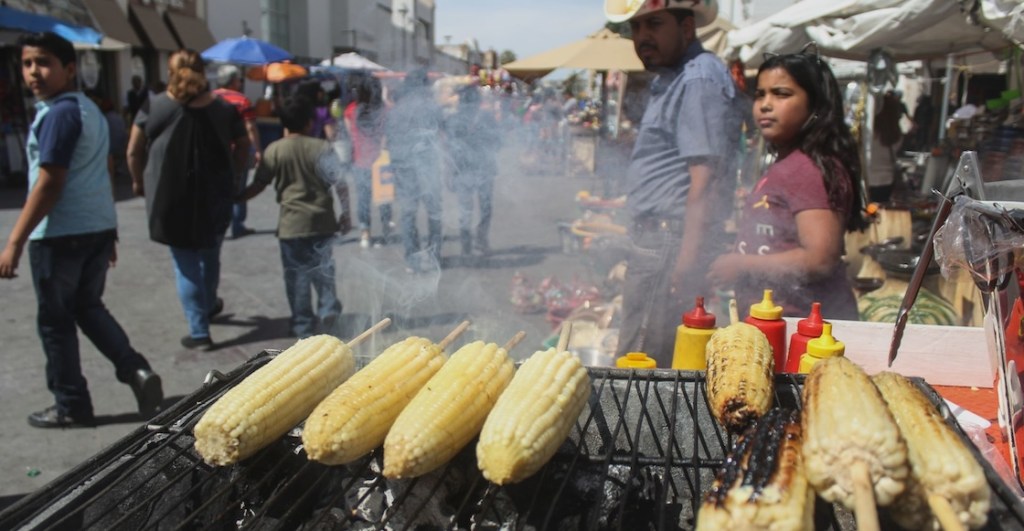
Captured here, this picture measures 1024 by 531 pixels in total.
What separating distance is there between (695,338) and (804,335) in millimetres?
365

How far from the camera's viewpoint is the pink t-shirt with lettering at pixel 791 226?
298 cm

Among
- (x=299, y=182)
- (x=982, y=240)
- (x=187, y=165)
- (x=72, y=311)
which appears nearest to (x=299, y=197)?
(x=299, y=182)

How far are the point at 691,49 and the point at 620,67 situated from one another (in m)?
7.62

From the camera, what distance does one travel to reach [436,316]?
6824 mm

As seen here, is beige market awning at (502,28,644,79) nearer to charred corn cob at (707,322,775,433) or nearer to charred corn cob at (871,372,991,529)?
charred corn cob at (707,322,775,433)

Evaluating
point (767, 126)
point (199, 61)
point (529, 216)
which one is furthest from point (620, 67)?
point (767, 126)

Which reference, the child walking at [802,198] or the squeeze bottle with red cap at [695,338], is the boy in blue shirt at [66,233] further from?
the child walking at [802,198]

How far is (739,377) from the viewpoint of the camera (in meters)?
1.75

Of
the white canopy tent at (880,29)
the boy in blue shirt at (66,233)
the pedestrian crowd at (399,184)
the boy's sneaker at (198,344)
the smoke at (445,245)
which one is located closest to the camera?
the pedestrian crowd at (399,184)

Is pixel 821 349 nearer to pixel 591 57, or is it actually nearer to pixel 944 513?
pixel 944 513

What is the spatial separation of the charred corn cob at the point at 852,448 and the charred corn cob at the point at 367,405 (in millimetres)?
959

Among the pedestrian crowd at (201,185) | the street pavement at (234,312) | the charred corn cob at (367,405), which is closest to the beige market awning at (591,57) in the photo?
the street pavement at (234,312)

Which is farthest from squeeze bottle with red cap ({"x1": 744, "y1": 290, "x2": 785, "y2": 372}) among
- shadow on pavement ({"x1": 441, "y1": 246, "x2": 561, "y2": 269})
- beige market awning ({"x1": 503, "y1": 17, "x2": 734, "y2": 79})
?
beige market awning ({"x1": 503, "y1": 17, "x2": 734, "y2": 79})

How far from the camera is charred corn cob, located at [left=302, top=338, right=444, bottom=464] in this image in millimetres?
1579
